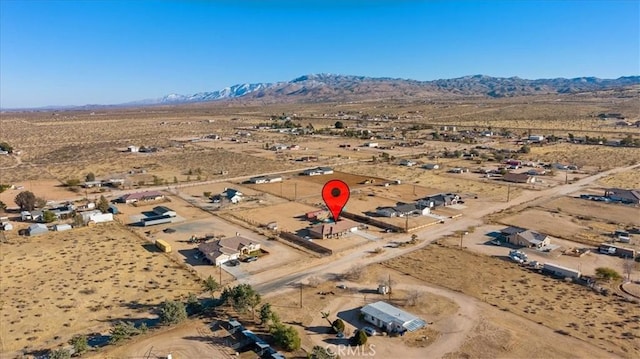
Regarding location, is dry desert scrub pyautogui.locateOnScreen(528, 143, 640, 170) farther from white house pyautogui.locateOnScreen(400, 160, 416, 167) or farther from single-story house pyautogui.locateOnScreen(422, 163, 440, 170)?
white house pyautogui.locateOnScreen(400, 160, 416, 167)

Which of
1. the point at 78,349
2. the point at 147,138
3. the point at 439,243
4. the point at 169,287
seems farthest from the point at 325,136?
the point at 78,349

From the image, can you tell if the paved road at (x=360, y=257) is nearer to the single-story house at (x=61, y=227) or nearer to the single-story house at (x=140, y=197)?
the single-story house at (x=61, y=227)

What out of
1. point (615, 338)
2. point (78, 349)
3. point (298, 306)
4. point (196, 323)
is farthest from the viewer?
point (298, 306)

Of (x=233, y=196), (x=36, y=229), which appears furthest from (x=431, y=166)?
(x=36, y=229)

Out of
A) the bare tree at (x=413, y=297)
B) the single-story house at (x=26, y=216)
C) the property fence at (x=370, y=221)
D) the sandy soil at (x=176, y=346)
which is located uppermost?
the single-story house at (x=26, y=216)

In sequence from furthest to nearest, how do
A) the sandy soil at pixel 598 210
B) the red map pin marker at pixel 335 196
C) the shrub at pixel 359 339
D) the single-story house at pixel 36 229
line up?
the red map pin marker at pixel 335 196, the sandy soil at pixel 598 210, the single-story house at pixel 36 229, the shrub at pixel 359 339

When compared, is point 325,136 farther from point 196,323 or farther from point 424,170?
point 196,323

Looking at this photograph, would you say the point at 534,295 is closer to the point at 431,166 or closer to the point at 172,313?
the point at 172,313

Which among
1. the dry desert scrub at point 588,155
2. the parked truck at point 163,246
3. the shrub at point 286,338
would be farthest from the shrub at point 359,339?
the dry desert scrub at point 588,155
